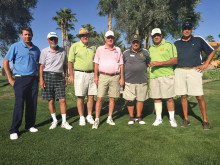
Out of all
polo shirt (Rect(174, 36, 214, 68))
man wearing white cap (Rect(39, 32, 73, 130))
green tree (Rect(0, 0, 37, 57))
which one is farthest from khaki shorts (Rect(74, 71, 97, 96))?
green tree (Rect(0, 0, 37, 57))

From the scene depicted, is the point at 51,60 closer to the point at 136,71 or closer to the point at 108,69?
the point at 108,69

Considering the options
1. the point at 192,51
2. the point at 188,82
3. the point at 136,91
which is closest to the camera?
the point at 192,51

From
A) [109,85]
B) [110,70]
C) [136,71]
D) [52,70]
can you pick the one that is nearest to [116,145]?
[109,85]

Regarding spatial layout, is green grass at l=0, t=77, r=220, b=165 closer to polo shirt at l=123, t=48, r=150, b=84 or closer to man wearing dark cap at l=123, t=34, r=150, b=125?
man wearing dark cap at l=123, t=34, r=150, b=125

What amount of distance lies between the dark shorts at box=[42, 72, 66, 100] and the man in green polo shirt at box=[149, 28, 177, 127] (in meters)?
2.26

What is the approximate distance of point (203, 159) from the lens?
2.61 metres

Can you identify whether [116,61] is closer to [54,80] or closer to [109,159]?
[54,80]

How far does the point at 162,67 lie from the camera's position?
4.18 m

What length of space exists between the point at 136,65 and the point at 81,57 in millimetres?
1396

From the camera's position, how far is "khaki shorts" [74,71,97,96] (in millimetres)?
4301

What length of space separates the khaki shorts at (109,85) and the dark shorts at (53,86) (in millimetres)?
942

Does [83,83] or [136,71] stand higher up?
[136,71]

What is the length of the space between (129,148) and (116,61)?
82.0 inches

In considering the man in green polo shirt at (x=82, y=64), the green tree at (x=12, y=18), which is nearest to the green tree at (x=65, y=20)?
the green tree at (x=12, y=18)
